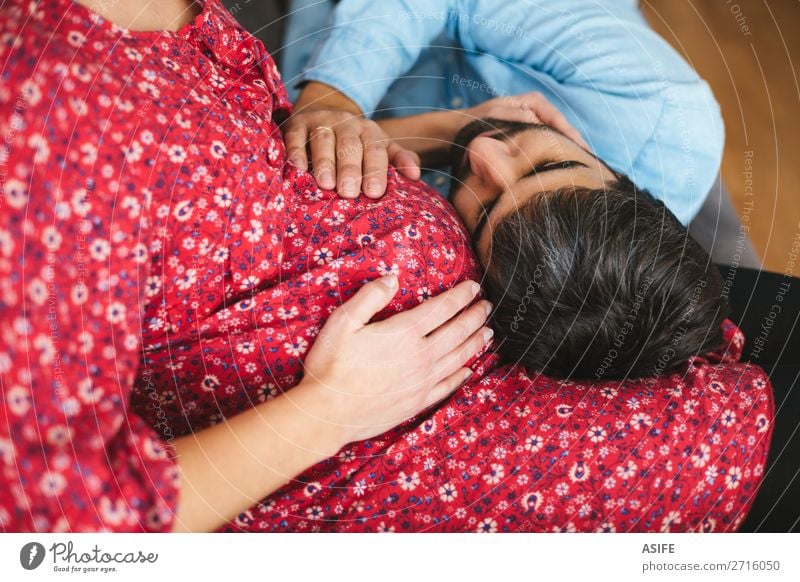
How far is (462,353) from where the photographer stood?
50 centimetres

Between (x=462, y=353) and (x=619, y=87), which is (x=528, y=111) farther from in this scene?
(x=462, y=353)

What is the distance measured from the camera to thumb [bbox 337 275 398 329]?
17.6 inches

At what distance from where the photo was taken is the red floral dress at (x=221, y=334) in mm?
335

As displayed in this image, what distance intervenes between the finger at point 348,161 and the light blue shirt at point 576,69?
0.16 meters

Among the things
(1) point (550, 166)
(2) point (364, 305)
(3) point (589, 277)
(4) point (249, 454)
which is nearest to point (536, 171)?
(1) point (550, 166)

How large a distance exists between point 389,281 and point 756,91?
3.18 feet

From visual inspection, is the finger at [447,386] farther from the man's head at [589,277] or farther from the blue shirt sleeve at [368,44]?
the blue shirt sleeve at [368,44]

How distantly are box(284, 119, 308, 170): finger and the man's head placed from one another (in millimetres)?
170

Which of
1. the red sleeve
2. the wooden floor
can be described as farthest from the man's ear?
the wooden floor

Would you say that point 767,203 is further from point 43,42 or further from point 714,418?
point 43,42

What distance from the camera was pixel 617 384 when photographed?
0.52 meters

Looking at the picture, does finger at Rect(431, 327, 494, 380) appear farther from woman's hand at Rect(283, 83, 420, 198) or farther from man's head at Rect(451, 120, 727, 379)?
woman's hand at Rect(283, 83, 420, 198)

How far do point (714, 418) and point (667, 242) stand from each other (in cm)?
15
